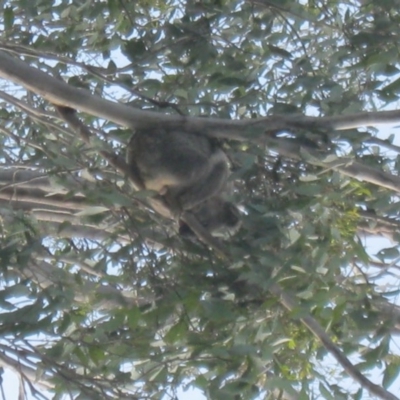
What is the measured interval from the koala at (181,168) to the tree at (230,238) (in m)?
0.10

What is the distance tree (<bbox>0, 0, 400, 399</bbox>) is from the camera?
10.2 feet

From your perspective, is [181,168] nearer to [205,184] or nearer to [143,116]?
[205,184]

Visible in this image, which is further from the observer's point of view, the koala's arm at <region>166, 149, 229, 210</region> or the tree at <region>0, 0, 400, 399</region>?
the koala's arm at <region>166, 149, 229, 210</region>

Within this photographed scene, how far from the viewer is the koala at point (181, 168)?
3497 millimetres

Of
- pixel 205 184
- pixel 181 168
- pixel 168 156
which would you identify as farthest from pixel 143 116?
pixel 205 184

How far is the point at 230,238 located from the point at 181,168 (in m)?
0.39

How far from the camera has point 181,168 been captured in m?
3.66

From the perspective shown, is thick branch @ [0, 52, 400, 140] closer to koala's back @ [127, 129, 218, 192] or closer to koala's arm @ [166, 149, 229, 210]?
koala's back @ [127, 129, 218, 192]

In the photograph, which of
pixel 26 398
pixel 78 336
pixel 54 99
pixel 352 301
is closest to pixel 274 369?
pixel 352 301

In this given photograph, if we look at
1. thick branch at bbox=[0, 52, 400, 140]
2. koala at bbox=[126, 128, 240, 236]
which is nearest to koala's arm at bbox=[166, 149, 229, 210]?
koala at bbox=[126, 128, 240, 236]

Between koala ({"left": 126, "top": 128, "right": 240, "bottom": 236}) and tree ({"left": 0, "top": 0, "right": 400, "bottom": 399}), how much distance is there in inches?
3.8

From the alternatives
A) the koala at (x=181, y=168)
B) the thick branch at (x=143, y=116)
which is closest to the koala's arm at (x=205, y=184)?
the koala at (x=181, y=168)

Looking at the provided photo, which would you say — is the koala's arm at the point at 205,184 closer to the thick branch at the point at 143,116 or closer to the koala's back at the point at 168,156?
the koala's back at the point at 168,156

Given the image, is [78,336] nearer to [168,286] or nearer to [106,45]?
[168,286]
